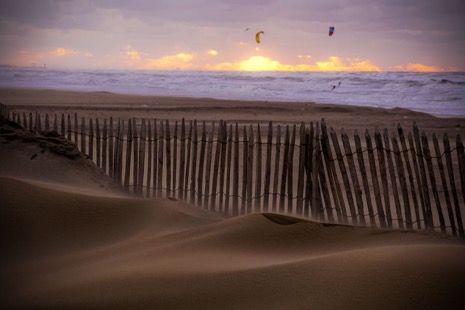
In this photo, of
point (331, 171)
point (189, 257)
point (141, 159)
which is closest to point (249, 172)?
point (331, 171)

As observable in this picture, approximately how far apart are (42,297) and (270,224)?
2.06 meters

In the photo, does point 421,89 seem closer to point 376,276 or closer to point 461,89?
point 461,89

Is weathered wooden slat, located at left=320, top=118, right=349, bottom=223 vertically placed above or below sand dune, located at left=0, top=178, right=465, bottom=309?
above

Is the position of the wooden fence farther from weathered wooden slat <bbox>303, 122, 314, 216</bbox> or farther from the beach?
the beach

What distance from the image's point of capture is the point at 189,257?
3.62 metres

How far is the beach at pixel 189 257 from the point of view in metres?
2.84

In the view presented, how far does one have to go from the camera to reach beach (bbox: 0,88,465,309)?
2840 mm

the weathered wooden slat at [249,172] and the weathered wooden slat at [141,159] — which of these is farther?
the weathered wooden slat at [141,159]

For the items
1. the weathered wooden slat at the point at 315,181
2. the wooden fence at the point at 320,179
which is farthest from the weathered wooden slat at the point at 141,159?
the weathered wooden slat at the point at 315,181

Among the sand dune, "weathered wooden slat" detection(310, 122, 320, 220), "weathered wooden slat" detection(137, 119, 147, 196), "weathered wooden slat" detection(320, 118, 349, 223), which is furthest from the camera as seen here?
"weathered wooden slat" detection(137, 119, 147, 196)

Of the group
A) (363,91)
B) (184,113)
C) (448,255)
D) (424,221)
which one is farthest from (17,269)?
(363,91)

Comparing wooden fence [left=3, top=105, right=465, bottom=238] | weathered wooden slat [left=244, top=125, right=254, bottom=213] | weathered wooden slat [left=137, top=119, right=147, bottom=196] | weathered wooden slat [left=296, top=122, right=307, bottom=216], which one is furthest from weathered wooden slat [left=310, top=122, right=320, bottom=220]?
weathered wooden slat [left=137, top=119, right=147, bottom=196]

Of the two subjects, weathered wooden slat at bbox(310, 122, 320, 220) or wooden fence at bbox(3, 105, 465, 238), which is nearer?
wooden fence at bbox(3, 105, 465, 238)

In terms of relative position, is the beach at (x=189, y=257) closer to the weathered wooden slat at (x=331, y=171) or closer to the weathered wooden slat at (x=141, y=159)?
the weathered wooden slat at (x=141, y=159)
